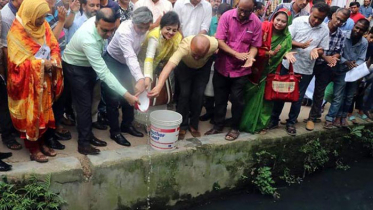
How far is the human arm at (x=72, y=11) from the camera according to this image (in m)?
4.35

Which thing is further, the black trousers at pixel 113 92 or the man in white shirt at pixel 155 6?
the man in white shirt at pixel 155 6

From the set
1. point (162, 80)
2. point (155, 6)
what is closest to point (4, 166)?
point (162, 80)

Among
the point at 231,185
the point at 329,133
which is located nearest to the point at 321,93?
the point at 329,133

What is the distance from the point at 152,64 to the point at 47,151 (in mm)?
1481

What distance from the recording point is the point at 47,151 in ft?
12.4

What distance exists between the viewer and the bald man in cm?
404

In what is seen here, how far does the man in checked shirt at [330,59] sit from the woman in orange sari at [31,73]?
352cm

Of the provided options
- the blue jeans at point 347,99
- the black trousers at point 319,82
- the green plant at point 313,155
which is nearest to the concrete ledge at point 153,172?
the green plant at point 313,155

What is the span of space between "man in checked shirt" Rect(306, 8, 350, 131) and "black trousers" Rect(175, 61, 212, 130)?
1.72 m

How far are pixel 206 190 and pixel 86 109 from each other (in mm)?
1826

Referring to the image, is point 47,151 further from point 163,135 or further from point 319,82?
point 319,82

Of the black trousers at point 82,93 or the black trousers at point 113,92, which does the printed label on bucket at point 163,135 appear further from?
the black trousers at point 82,93

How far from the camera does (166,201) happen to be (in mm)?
4227

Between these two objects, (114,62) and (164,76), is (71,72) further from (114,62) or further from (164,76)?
(164,76)
